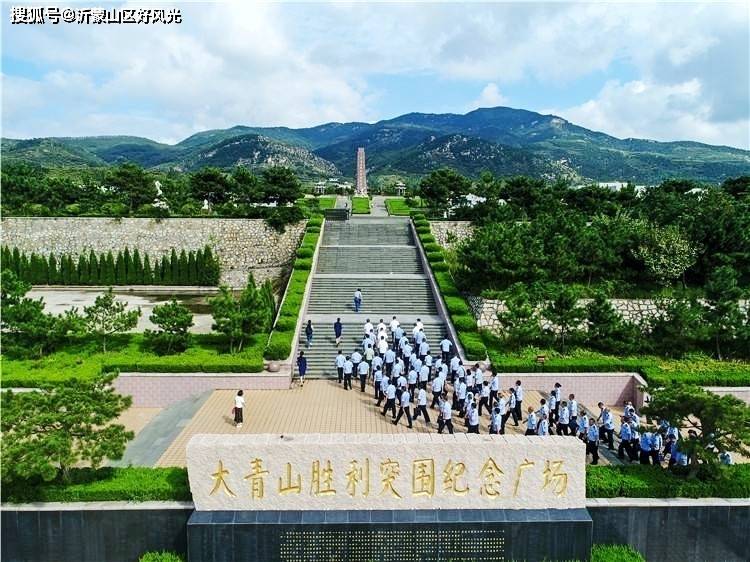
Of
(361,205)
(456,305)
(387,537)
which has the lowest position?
(387,537)

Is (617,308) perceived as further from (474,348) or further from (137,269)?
(137,269)

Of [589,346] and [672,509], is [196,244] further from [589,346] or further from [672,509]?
[672,509]

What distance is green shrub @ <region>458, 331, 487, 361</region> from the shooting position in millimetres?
15289

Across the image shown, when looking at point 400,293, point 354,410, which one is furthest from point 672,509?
point 400,293

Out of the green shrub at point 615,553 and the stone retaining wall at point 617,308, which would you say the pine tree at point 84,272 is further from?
the green shrub at point 615,553

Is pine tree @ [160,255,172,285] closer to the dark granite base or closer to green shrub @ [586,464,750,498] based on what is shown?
the dark granite base

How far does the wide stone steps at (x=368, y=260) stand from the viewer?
77.5 ft

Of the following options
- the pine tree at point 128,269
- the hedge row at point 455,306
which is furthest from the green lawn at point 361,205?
the pine tree at point 128,269

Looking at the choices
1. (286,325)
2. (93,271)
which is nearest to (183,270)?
(93,271)

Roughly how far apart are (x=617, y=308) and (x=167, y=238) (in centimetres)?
2060

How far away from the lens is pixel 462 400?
12969mm

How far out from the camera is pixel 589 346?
1648cm

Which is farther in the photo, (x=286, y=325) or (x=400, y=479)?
(x=286, y=325)

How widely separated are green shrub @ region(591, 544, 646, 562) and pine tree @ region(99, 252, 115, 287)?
79.8ft
